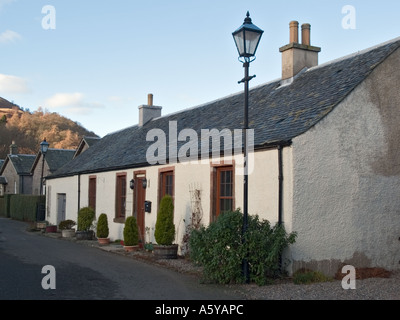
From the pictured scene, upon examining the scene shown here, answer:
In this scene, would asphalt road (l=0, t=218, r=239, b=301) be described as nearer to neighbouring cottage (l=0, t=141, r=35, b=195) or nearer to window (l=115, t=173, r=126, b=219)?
window (l=115, t=173, r=126, b=219)

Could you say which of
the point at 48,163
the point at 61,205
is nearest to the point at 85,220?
the point at 61,205

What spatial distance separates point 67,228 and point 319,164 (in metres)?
14.2

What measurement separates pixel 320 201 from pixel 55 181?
18512 mm

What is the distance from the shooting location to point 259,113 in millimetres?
13242

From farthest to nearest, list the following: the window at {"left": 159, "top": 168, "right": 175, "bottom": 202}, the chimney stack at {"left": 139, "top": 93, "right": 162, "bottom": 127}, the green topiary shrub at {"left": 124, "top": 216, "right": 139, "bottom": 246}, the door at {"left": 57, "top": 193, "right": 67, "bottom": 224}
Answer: the door at {"left": 57, "top": 193, "right": 67, "bottom": 224}, the chimney stack at {"left": 139, "top": 93, "right": 162, "bottom": 127}, the green topiary shrub at {"left": 124, "top": 216, "right": 139, "bottom": 246}, the window at {"left": 159, "top": 168, "right": 175, "bottom": 202}

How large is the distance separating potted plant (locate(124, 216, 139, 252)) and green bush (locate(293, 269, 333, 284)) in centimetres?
636

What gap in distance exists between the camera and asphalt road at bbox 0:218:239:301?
26.6 feet

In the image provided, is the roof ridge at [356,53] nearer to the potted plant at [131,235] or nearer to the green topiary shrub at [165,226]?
the green topiary shrub at [165,226]

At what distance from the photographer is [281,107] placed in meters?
12.5

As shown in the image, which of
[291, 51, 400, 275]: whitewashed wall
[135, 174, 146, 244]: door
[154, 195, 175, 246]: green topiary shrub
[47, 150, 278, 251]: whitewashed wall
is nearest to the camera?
[291, 51, 400, 275]: whitewashed wall

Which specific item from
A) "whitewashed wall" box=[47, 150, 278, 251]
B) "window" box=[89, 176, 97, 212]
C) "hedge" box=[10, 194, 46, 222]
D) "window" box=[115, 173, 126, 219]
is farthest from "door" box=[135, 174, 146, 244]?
"hedge" box=[10, 194, 46, 222]

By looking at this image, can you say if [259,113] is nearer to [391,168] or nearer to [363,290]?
[391,168]

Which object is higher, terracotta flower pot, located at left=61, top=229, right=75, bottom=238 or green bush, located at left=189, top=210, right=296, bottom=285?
green bush, located at left=189, top=210, right=296, bottom=285
